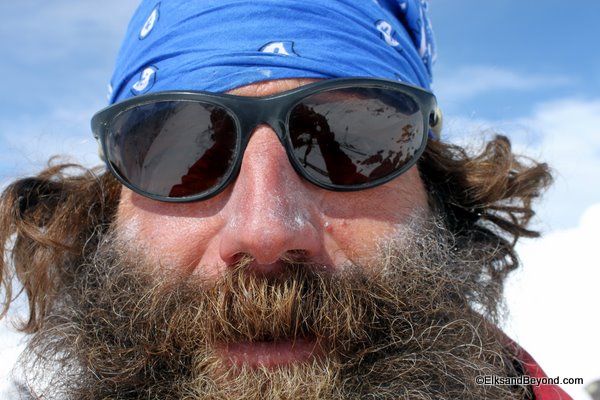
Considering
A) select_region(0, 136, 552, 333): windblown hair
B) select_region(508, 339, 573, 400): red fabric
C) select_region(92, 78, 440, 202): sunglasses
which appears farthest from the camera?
select_region(0, 136, 552, 333): windblown hair

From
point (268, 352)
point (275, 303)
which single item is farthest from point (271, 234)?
point (268, 352)

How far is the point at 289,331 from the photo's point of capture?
4.32 feet

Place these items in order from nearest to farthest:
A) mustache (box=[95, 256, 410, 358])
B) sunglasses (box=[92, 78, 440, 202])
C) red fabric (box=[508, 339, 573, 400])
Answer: mustache (box=[95, 256, 410, 358]) < sunglasses (box=[92, 78, 440, 202]) < red fabric (box=[508, 339, 573, 400])

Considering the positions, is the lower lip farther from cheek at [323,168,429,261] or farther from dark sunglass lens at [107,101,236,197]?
dark sunglass lens at [107,101,236,197]

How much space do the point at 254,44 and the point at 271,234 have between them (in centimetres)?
61

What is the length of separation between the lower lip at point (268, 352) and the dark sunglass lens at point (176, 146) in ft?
1.42

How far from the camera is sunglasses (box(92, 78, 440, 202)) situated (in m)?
1.46

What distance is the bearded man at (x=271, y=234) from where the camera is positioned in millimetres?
1333

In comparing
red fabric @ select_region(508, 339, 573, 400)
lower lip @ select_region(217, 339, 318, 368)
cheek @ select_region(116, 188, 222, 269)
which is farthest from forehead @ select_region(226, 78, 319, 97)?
red fabric @ select_region(508, 339, 573, 400)

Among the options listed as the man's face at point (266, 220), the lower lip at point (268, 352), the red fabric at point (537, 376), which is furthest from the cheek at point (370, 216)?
the red fabric at point (537, 376)

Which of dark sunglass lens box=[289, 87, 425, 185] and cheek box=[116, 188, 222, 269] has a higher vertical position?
dark sunglass lens box=[289, 87, 425, 185]

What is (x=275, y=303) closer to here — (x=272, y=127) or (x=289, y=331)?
(x=289, y=331)

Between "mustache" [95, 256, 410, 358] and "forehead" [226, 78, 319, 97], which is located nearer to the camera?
"mustache" [95, 256, 410, 358]

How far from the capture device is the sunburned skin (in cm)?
133
